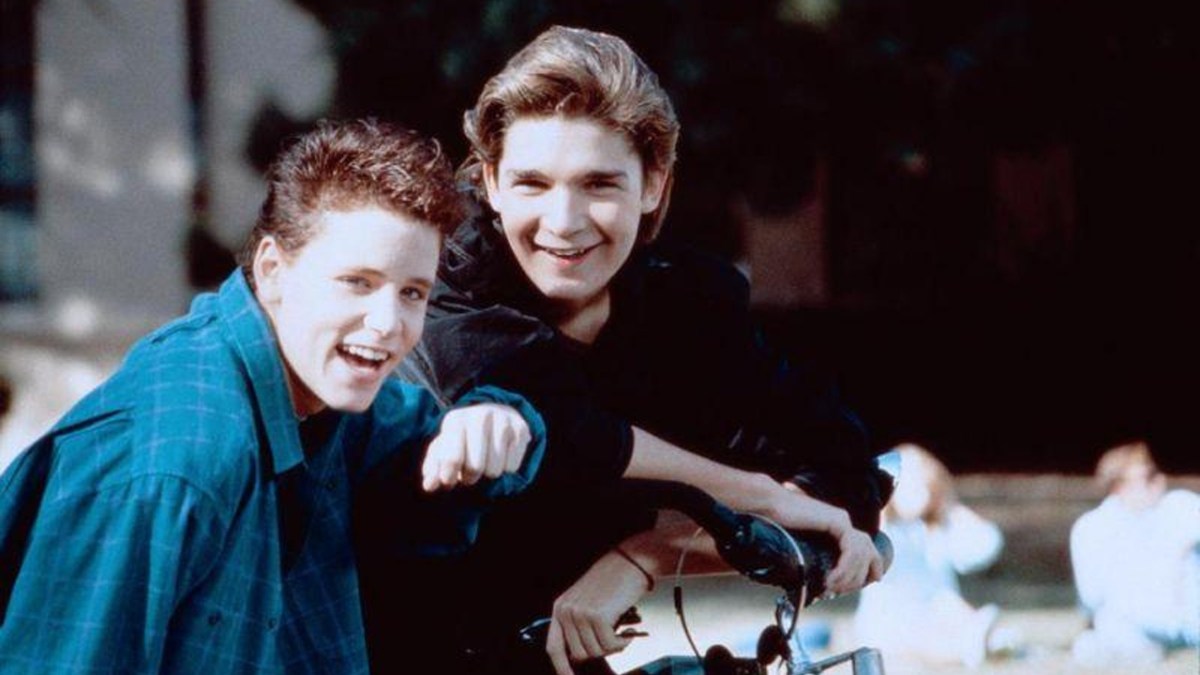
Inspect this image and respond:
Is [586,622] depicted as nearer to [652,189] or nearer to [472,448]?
[472,448]

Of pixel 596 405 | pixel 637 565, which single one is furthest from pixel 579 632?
pixel 596 405

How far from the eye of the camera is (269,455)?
8.38 ft

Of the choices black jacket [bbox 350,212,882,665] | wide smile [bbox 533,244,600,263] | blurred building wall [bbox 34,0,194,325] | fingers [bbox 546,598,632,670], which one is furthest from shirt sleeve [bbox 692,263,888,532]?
blurred building wall [bbox 34,0,194,325]

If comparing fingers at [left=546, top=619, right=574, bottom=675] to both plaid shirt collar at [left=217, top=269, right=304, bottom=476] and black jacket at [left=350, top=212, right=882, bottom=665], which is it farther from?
plaid shirt collar at [left=217, top=269, right=304, bottom=476]

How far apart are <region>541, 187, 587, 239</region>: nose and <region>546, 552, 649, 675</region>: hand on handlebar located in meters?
0.51

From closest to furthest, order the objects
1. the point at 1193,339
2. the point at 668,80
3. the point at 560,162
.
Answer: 1. the point at 560,162
2. the point at 668,80
3. the point at 1193,339

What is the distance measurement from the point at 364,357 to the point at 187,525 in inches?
14.9

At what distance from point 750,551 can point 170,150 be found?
38.1ft

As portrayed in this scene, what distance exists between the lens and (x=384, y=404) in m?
2.86

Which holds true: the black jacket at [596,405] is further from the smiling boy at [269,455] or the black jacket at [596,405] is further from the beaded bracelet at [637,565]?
the smiling boy at [269,455]

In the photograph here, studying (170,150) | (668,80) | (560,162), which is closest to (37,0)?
(170,150)

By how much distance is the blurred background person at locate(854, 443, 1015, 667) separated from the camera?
26.0ft

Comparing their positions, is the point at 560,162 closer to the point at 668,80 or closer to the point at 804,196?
the point at 668,80

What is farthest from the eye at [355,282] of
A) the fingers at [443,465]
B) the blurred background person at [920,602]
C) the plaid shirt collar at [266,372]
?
the blurred background person at [920,602]
